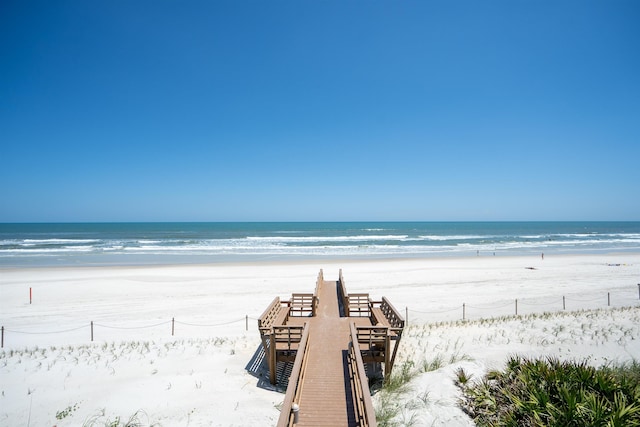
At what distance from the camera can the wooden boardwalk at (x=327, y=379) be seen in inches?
235

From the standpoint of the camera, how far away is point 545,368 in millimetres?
7258

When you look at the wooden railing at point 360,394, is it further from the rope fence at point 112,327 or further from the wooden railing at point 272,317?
the rope fence at point 112,327

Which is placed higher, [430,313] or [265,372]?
[265,372]

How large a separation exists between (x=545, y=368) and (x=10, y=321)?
22642mm

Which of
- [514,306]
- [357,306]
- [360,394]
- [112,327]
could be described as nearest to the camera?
[360,394]

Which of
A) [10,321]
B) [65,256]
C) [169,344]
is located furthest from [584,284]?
[65,256]

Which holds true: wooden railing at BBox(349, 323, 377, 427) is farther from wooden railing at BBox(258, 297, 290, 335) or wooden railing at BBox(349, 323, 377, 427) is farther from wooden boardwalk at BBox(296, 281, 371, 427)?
wooden railing at BBox(258, 297, 290, 335)

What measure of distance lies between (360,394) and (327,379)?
4.13 feet

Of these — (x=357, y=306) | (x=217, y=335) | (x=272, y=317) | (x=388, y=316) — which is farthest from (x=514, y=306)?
(x=217, y=335)

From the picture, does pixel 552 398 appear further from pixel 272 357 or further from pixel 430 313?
pixel 430 313

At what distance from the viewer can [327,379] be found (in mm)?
7438

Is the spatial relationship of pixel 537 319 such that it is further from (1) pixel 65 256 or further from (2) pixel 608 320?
(1) pixel 65 256

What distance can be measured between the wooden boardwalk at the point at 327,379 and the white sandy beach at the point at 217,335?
1485mm

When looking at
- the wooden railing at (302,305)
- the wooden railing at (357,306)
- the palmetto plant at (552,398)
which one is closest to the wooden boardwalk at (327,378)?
the wooden railing at (302,305)
